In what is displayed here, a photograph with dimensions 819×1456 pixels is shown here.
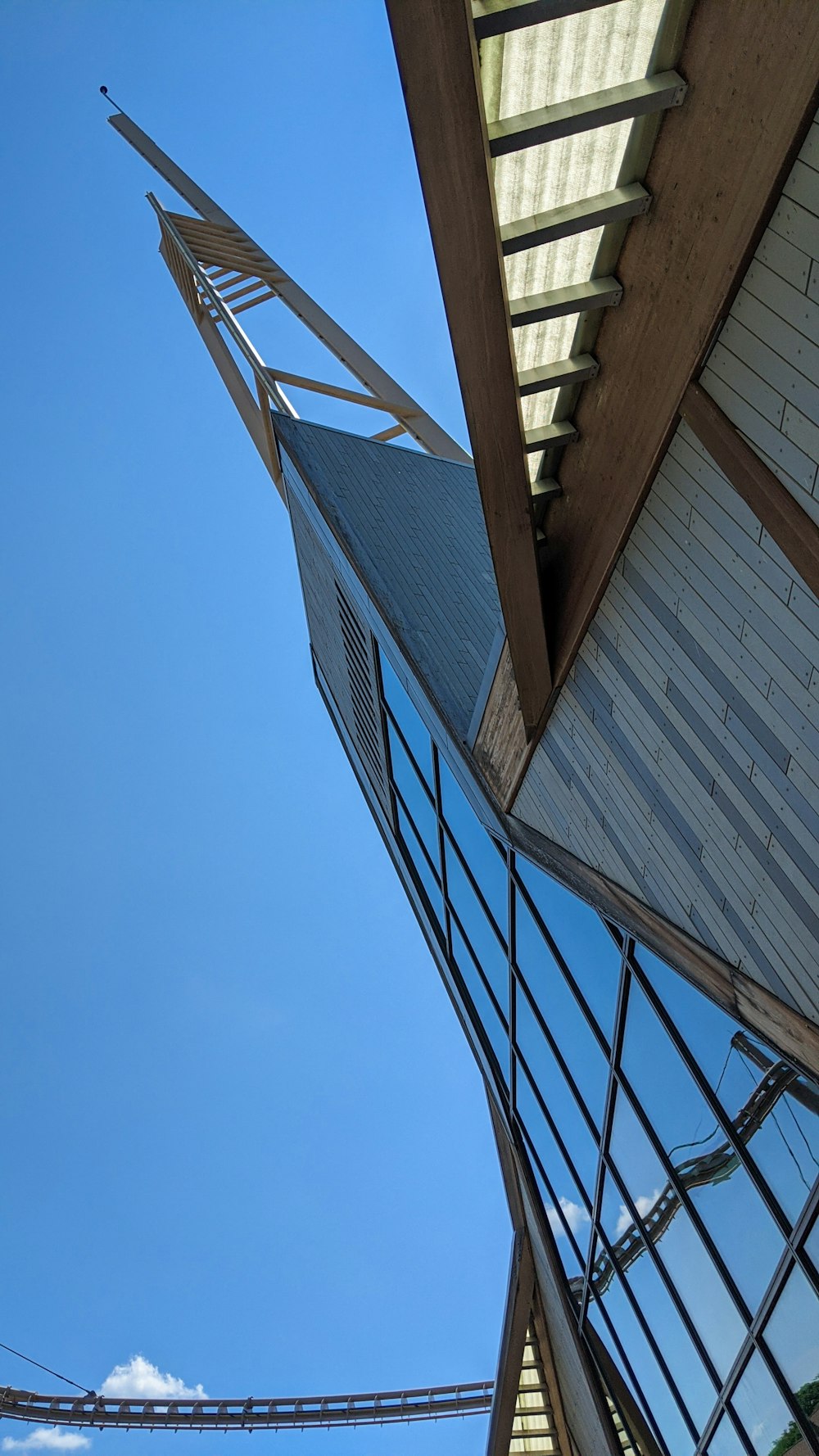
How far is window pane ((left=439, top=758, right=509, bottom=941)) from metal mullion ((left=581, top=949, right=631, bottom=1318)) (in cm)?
302

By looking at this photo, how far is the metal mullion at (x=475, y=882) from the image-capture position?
13.5 meters

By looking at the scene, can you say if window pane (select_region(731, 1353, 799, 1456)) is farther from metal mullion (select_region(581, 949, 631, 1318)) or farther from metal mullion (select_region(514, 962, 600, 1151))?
metal mullion (select_region(514, 962, 600, 1151))

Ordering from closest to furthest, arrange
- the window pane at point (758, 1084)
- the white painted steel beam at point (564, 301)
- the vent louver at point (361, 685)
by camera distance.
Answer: the white painted steel beam at point (564, 301) < the window pane at point (758, 1084) < the vent louver at point (361, 685)

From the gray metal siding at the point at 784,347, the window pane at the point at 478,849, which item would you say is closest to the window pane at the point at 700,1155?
the window pane at the point at 478,849

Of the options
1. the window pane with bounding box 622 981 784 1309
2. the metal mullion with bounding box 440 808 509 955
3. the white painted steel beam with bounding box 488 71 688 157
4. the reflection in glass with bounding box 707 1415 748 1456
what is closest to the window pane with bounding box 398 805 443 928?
the metal mullion with bounding box 440 808 509 955

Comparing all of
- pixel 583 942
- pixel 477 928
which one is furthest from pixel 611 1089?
pixel 477 928

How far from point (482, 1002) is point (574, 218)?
42.3 feet

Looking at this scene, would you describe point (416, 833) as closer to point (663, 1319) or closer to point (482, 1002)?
point (482, 1002)

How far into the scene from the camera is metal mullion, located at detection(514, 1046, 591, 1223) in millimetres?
12195

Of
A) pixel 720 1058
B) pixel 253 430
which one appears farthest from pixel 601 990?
pixel 253 430

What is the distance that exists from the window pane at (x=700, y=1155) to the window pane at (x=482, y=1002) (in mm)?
5546

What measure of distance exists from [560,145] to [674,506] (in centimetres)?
234

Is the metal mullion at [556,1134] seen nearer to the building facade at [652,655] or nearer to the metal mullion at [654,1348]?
the building facade at [652,655]

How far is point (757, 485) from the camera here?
18.4 feet
